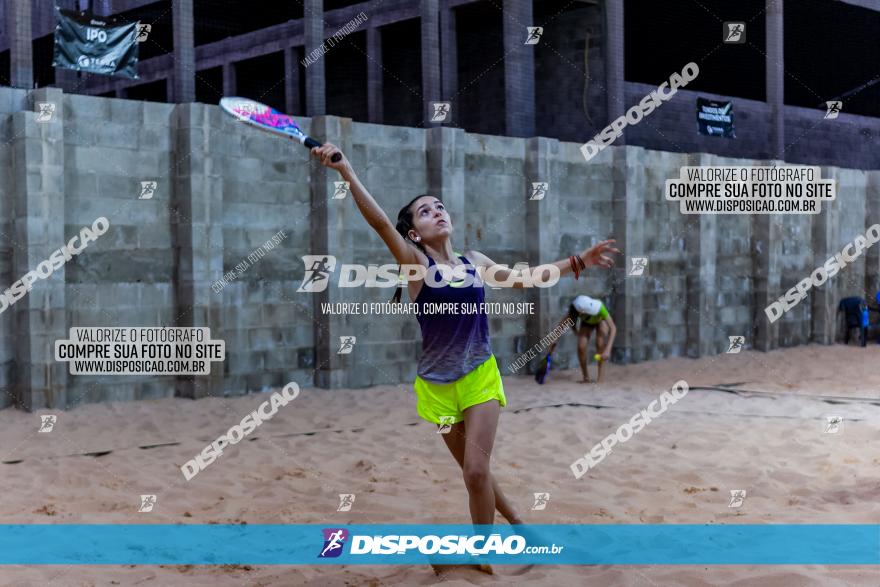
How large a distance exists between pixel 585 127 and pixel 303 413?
1031 centimetres

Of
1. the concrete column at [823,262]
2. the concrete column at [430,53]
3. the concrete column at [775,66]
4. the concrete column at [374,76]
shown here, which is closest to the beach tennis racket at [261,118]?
the concrete column at [430,53]

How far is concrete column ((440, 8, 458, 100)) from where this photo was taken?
725 inches

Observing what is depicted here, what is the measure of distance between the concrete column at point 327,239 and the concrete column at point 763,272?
29.1 ft

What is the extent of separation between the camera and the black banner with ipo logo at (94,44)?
39.7 feet

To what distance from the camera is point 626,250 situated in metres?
14.6

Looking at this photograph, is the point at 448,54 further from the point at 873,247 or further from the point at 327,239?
the point at 873,247

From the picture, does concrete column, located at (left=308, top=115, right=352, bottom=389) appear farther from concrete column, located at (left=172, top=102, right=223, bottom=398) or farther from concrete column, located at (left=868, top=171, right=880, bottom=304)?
concrete column, located at (left=868, top=171, right=880, bottom=304)

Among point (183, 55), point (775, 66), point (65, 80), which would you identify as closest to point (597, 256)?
point (183, 55)

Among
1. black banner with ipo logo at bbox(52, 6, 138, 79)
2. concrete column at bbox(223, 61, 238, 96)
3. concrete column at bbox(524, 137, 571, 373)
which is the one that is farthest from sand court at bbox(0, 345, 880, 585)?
concrete column at bbox(223, 61, 238, 96)

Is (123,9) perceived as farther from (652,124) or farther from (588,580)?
(588,580)

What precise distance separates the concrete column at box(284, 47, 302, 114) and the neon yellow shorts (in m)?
17.5

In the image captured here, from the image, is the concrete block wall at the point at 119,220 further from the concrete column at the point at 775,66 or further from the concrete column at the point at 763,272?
the concrete column at the point at 775,66

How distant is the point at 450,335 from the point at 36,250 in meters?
6.13

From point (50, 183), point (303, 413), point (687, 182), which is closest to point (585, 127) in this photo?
point (687, 182)
